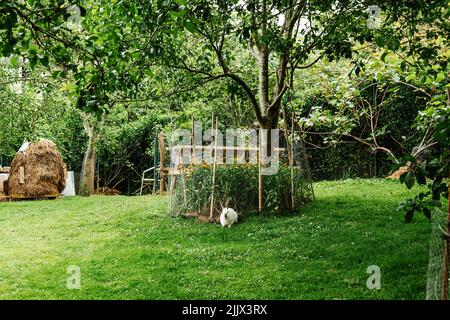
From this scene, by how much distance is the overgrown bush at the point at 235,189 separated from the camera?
955 cm

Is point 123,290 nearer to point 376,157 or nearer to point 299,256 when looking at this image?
point 299,256

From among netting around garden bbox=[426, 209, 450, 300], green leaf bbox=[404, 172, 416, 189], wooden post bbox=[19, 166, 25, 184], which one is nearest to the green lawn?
netting around garden bbox=[426, 209, 450, 300]

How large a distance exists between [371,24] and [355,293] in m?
4.27

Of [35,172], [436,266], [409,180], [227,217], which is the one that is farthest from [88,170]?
[409,180]

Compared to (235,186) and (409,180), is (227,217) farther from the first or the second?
(409,180)

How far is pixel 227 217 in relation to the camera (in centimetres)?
882

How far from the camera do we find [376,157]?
14945mm

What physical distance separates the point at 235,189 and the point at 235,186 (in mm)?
62

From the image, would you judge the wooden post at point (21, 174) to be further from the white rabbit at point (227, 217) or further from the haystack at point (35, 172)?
the white rabbit at point (227, 217)

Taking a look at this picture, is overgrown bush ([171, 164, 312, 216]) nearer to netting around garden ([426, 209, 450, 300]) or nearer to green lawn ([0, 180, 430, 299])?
green lawn ([0, 180, 430, 299])

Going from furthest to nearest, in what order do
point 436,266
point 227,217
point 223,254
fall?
1. point 227,217
2. point 223,254
3. point 436,266

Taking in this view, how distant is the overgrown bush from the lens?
9.55m

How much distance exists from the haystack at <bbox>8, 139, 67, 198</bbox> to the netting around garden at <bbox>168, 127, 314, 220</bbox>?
6.50m

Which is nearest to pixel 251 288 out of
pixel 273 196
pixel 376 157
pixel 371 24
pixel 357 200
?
pixel 273 196
